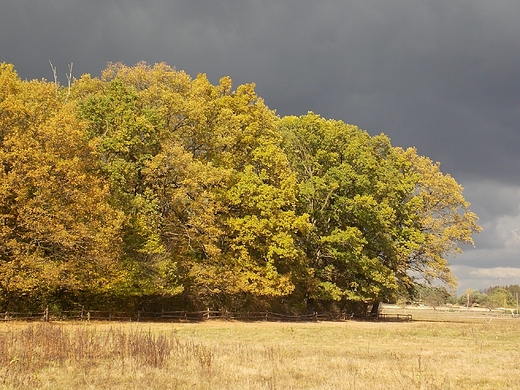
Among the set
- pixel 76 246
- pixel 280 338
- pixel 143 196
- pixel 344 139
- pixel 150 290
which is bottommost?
pixel 280 338

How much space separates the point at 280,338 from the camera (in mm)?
26141

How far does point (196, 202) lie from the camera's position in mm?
36031

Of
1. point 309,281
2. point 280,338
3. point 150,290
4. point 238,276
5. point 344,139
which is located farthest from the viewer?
point 344,139

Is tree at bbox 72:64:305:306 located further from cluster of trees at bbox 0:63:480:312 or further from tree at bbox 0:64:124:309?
tree at bbox 0:64:124:309

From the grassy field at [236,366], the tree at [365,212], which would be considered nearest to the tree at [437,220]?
the tree at [365,212]

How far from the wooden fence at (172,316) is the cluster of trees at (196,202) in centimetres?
87

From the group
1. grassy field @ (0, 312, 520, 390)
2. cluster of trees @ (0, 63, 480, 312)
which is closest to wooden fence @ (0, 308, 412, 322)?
cluster of trees @ (0, 63, 480, 312)

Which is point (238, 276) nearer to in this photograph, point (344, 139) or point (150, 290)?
point (150, 290)

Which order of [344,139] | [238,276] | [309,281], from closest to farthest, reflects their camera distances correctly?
[238,276] < [309,281] < [344,139]

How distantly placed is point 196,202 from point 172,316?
942cm

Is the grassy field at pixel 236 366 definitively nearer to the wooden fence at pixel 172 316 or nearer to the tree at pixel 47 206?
the tree at pixel 47 206

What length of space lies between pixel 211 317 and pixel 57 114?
19.6m

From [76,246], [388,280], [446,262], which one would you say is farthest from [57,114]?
[446,262]

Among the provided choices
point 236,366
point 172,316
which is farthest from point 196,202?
point 236,366
